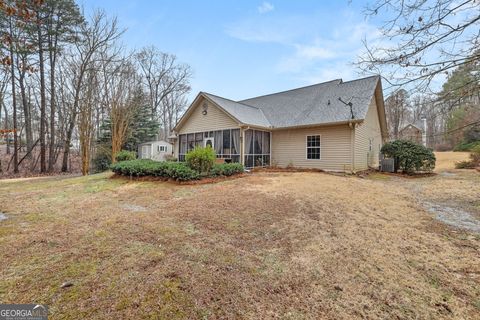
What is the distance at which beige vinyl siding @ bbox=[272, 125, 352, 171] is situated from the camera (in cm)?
1192

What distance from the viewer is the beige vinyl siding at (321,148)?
1192 centimetres

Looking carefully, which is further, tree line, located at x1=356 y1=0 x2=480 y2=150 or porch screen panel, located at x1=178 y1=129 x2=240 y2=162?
porch screen panel, located at x1=178 y1=129 x2=240 y2=162

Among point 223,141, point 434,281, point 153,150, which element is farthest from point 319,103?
point 153,150

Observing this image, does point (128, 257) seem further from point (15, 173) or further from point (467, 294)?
point (15, 173)

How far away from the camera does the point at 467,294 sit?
7.68 feet

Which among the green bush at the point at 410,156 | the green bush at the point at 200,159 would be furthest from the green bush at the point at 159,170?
the green bush at the point at 410,156

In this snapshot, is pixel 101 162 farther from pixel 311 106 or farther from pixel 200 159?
pixel 311 106

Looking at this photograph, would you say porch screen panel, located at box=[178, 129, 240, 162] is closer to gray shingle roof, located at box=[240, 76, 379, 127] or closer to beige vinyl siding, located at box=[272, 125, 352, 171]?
beige vinyl siding, located at box=[272, 125, 352, 171]

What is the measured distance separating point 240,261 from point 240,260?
0.10ft

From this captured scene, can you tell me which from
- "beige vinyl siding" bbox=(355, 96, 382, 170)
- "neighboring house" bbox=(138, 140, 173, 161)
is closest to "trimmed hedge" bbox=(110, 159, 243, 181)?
"beige vinyl siding" bbox=(355, 96, 382, 170)

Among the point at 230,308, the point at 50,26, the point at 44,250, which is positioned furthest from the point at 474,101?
the point at 50,26

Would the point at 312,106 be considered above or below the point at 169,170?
above

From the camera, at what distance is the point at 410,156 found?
11.7 m

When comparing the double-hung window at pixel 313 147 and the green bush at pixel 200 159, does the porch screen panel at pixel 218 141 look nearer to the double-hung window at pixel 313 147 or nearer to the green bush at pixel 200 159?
the green bush at pixel 200 159
